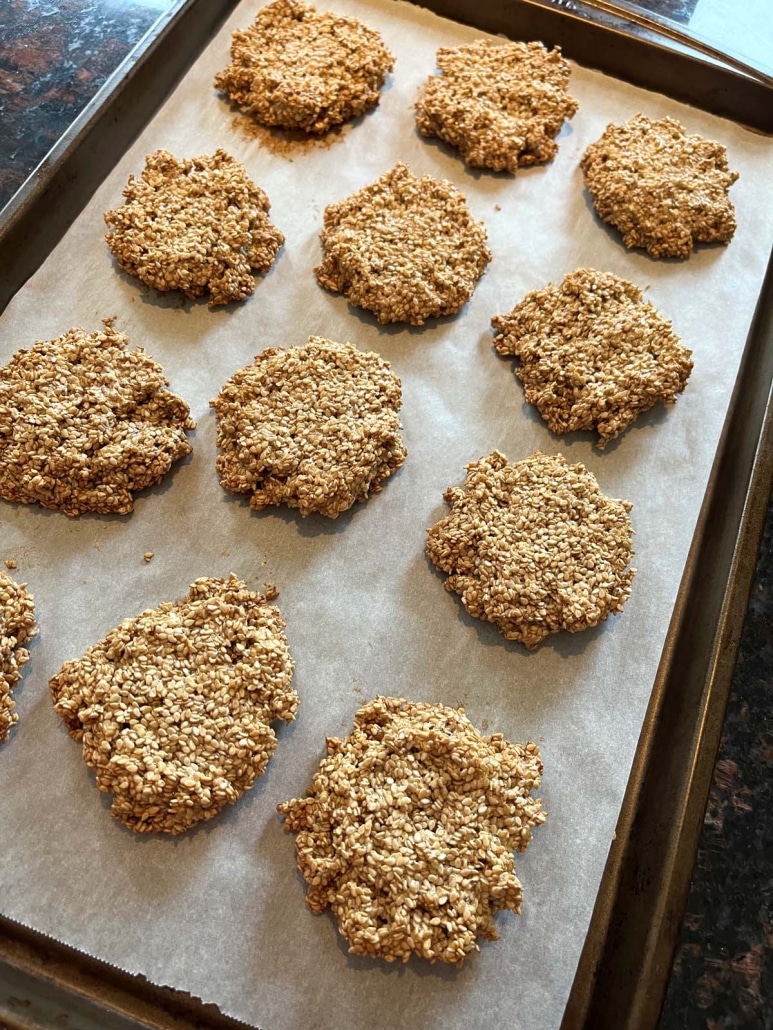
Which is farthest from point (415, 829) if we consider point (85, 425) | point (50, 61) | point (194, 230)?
point (50, 61)

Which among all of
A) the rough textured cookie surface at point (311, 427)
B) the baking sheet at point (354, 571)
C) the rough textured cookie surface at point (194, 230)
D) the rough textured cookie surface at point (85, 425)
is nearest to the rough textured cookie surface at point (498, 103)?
the baking sheet at point (354, 571)

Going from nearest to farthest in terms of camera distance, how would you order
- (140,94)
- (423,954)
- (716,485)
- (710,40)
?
(423,954), (716,485), (140,94), (710,40)

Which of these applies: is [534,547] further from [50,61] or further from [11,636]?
[50,61]

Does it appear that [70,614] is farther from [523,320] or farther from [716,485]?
[716,485]

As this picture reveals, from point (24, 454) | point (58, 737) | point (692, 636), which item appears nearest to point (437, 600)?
point (692, 636)

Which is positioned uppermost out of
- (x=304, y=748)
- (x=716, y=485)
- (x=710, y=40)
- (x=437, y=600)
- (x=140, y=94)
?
(x=710, y=40)

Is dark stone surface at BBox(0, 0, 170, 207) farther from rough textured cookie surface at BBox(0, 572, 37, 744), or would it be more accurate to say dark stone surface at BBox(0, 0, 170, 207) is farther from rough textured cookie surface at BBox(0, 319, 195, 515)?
rough textured cookie surface at BBox(0, 572, 37, 744)

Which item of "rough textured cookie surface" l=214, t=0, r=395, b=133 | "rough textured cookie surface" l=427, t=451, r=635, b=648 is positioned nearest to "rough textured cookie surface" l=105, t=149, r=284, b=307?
"rough textured cookie surface" l=214, t=0, r=395, b=133
